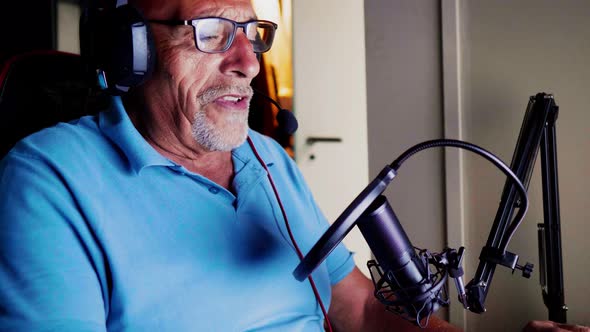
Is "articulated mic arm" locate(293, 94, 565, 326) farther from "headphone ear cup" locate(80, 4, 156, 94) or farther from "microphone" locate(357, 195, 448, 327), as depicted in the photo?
"headphone ear cup" locate(80, 4, 156, 94)

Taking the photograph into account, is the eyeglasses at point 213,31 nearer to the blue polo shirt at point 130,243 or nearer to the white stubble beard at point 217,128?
the white stubble beard at point 217,128

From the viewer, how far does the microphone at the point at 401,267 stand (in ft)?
2.27

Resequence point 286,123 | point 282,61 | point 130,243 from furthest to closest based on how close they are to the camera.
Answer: point 282,61 < point 286,123 < point 130,243

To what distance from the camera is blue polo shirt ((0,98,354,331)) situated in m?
0.74

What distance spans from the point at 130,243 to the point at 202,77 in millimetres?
326

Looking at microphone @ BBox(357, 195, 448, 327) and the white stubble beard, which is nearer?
microphone @ BBox(357, 195, 448, 327)

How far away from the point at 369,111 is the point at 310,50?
635mm

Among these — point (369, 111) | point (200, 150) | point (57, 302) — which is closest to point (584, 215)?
point (369, 111)

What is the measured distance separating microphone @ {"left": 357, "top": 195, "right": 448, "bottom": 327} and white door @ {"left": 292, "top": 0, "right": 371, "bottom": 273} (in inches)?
57.0

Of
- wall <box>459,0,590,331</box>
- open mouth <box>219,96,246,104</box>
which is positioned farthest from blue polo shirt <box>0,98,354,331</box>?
wall <box>459,0,590,331</box>

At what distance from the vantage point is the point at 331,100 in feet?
7.30

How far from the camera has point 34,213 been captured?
0.77m

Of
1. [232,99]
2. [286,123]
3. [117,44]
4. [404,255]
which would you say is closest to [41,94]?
[117,44]

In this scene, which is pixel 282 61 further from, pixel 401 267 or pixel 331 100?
pixel 401 267
